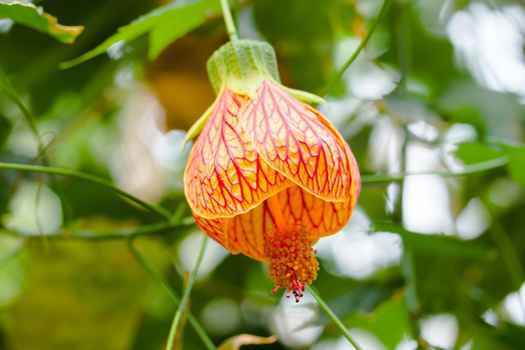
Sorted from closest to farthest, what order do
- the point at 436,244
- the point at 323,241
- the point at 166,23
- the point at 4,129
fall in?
the point at 166,23 < the point at 436,244 < the point at 4,129 < the point at 323,241

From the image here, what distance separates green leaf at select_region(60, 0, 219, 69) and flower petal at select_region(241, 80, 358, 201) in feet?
0.60

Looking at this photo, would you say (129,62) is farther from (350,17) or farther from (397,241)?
(397,241)

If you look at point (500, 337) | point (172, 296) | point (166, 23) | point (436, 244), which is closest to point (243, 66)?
point (166, 23)

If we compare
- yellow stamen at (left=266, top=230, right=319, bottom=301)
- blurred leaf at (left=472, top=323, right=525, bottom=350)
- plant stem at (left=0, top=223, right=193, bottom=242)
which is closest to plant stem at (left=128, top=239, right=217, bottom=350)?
plant stem at (left=0, top=223, right=193, bottom=242)

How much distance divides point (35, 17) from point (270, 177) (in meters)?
0.32

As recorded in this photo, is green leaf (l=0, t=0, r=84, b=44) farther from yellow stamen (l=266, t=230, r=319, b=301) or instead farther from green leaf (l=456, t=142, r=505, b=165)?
green leaf (l=456, t=142, r=505, b=165)

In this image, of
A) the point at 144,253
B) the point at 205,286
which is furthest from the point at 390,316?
the point at 144,253

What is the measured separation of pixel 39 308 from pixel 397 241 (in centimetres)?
56

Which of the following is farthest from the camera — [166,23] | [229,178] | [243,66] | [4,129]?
[4,129]

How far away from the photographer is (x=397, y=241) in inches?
44.2

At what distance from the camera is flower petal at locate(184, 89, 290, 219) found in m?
0.72

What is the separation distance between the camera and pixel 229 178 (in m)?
0.72

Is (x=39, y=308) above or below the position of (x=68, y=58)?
below

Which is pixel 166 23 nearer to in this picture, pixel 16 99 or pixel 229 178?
pixel 16 99
